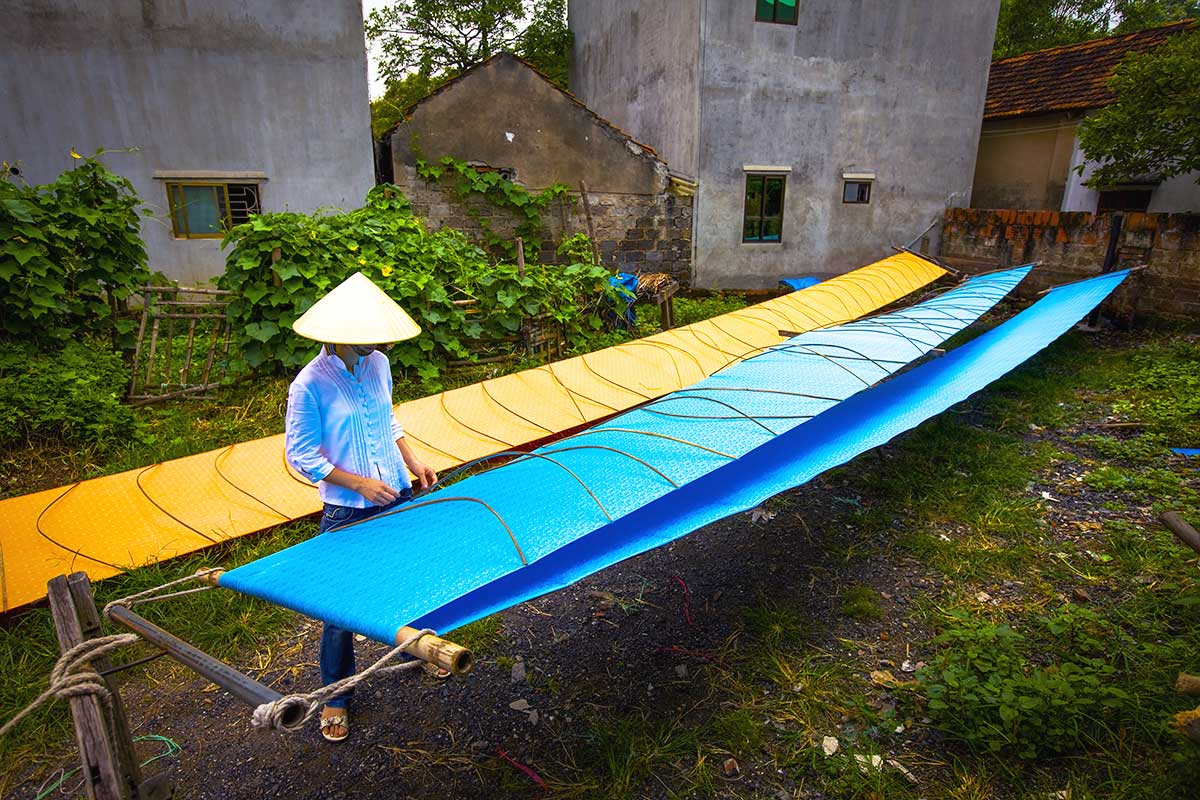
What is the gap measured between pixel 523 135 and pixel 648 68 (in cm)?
298

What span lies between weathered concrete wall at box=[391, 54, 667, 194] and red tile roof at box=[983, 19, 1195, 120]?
6578 millimetres

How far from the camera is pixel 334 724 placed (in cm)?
219

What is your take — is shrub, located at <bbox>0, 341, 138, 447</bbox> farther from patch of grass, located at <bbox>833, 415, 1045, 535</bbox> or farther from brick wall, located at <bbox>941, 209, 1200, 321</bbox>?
brick wall, located at <bbox>941, 209, 1200, 321</bbox>

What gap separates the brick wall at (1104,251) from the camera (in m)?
6.09

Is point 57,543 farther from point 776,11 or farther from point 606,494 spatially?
point 776,11

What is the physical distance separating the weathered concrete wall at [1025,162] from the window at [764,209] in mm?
4566

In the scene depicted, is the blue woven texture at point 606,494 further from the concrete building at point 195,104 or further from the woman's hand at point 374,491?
the concrete building at point 195,104

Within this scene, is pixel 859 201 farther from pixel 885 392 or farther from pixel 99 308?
pixel 99 308

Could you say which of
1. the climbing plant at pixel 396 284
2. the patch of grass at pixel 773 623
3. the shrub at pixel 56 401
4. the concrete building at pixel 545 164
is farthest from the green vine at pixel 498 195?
the patch of grass at pixel 773 623

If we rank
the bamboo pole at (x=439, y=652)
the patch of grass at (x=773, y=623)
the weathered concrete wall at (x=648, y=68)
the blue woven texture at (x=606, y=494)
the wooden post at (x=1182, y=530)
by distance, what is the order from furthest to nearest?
the weathered concrete wall at (x=648, y=68)
the patch of grass at (x=773, y=623)
the wooden post at (x=1182, y=530)
the blue woven texture at (x=606, y=494)
the bamboo pole at (x=439, y=652)

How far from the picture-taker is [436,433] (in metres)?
4.16

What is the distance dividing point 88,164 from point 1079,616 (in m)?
6.68

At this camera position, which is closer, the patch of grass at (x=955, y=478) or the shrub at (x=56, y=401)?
the patch of grass at (x=955, y=478)

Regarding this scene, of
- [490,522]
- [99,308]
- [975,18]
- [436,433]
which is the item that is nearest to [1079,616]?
[490,522]
